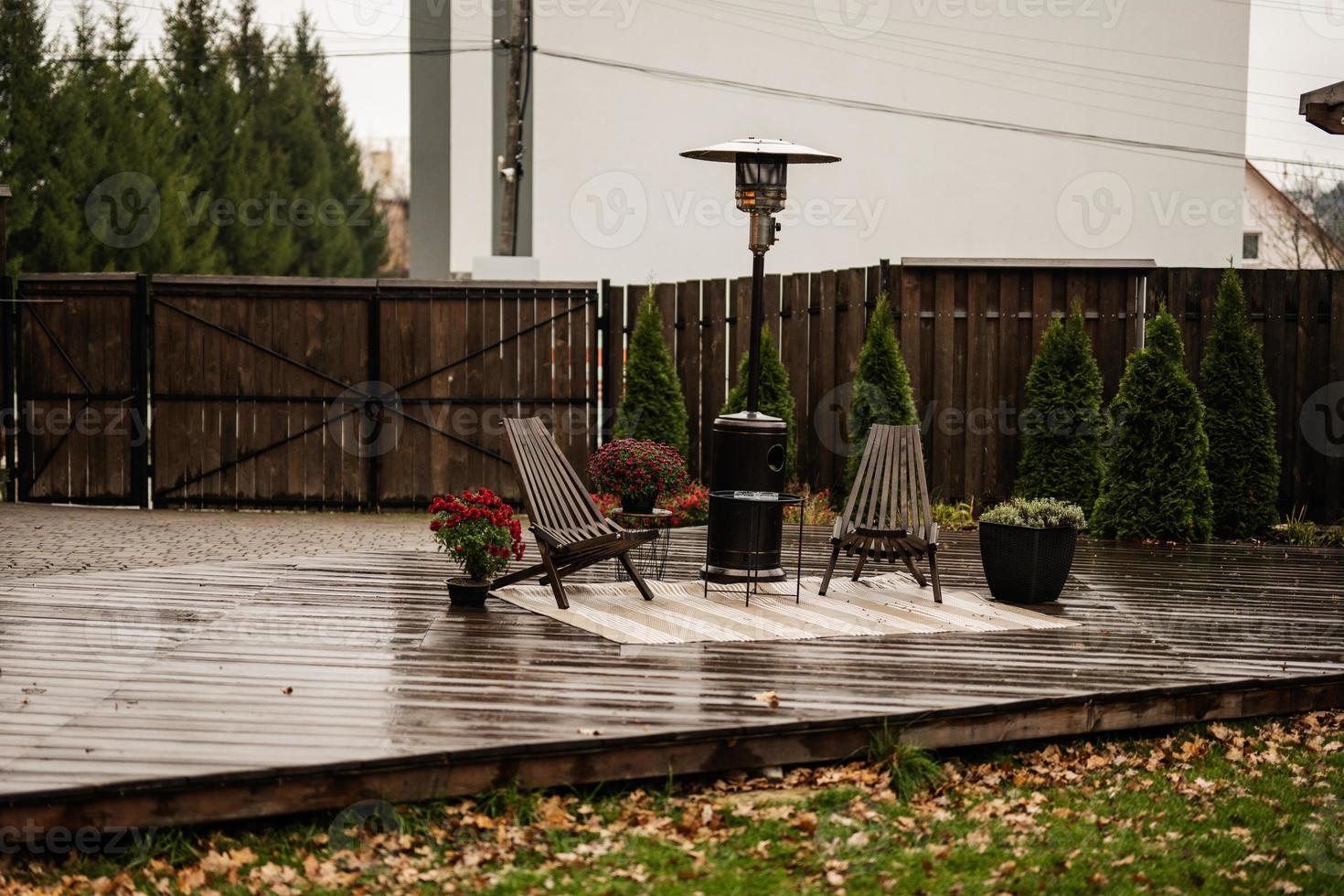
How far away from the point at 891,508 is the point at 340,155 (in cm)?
2523

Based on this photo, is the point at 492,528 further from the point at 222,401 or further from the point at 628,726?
the point at 222,401

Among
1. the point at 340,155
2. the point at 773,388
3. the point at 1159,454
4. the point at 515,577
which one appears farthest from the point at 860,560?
the point at 340,155

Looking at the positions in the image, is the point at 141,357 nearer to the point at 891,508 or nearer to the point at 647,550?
the point at 647,550

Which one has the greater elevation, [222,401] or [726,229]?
[726,229]

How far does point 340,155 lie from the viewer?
97.1 feet

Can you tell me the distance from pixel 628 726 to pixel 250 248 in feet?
75.7

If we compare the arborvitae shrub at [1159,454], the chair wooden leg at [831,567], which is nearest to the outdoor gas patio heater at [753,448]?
the chair wooden leg at [831,567]

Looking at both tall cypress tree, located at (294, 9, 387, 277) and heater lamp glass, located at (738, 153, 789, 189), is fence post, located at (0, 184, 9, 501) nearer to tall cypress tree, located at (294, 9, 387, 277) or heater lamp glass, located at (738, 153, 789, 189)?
heater lamp glass, located at (738, 153, 789, 189)

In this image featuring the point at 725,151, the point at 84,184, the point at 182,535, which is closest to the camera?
the point at 725,151

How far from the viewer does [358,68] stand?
31328 mm

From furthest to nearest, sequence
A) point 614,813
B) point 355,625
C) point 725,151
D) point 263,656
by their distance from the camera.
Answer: point 725,151 < point 355,625 < point 263,656 < point 614,813

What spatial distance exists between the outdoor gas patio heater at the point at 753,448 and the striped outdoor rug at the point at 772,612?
189mm

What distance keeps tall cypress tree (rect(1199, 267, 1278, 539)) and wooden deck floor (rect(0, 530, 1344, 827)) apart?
104 inches

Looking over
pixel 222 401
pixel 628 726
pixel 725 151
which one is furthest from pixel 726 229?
pixel 628 726
